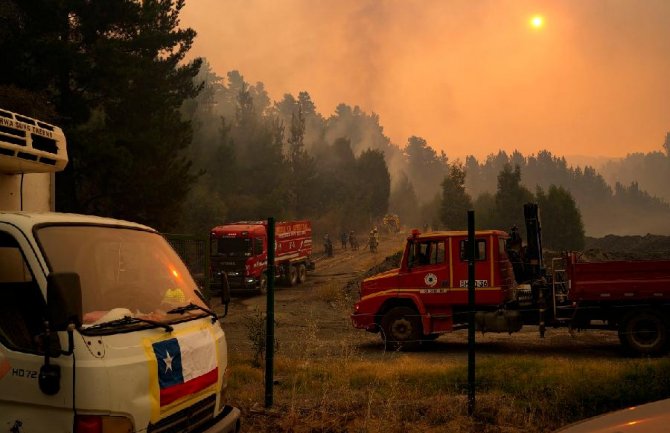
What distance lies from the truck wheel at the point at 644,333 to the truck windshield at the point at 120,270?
10.4 meters

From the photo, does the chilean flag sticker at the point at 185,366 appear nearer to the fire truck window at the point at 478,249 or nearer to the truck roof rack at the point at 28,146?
the truck roof rack at the point at 28,146

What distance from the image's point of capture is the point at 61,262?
3482mm

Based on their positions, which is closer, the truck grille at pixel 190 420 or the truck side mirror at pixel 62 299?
the truck side mirror at pixel 62 299

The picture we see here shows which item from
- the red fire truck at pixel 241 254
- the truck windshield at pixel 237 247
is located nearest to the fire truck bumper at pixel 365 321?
the red fire truck at pixel 241 254

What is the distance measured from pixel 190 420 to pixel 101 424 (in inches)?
29.6

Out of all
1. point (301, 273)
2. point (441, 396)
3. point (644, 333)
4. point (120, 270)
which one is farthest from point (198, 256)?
point (301, 273)

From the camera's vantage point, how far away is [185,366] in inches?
145

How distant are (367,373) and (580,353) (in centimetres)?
640

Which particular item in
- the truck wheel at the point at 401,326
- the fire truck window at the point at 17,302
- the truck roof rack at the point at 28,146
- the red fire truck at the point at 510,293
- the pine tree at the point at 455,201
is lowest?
the truck wheel at the point at 401,326

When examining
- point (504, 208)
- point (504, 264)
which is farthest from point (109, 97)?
point (504, 208)

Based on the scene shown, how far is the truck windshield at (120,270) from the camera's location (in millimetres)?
3531

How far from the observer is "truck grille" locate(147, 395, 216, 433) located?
11.2ft

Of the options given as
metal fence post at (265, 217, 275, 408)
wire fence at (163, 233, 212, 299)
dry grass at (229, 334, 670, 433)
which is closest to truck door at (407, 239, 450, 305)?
dry grass at (229, 334, 670, 433)

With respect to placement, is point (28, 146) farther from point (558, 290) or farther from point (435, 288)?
point (558, 290)
